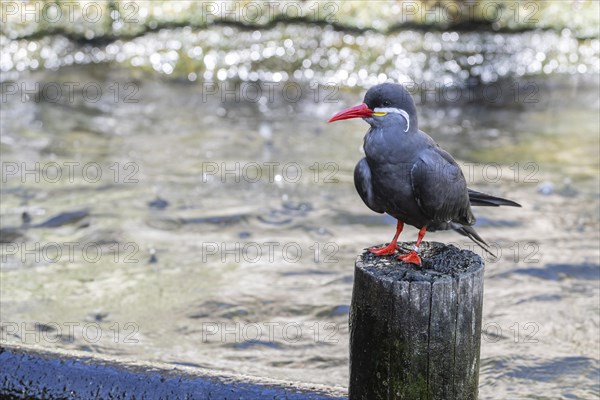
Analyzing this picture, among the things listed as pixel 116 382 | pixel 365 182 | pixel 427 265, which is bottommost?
pixel 116 382

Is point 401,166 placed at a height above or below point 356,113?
below

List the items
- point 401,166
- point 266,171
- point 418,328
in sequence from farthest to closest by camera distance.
→ point 266,171, point 401,166, point 418,328

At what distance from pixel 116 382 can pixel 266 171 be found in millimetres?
5655

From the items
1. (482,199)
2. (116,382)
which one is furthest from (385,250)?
(116,382)

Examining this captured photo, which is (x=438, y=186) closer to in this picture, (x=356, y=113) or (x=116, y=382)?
(x=356, y=113)

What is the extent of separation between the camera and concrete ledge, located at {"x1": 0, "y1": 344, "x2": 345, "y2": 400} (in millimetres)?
3414

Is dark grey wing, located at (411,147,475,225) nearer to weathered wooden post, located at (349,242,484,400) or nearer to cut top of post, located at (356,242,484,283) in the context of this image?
cut top of post, located at (356,242,484,283)

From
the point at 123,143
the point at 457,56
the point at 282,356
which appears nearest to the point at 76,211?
the point at 123,143

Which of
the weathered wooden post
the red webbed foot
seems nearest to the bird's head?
the red webbed foot

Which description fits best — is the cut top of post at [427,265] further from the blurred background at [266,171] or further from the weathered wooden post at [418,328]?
the blurred background at [266,171]

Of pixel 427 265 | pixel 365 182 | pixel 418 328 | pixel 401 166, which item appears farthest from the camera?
pixel 365 182

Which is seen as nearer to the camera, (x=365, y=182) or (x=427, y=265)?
(x=427, y=265)

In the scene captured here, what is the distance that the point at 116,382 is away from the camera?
3.44 metres

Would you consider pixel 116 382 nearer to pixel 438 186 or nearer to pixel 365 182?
pixel 365 182
